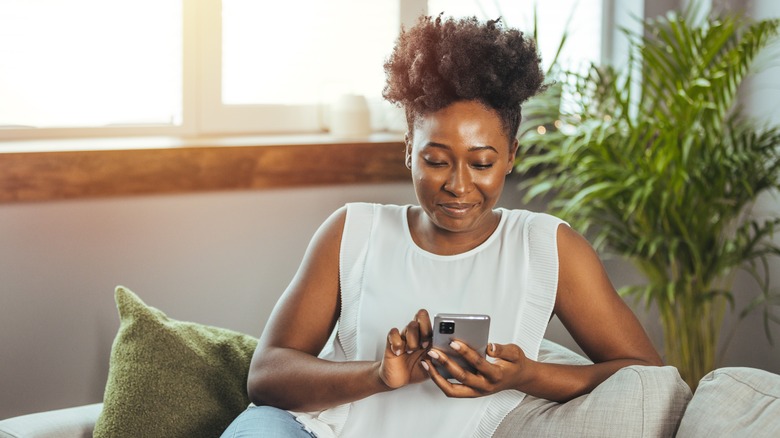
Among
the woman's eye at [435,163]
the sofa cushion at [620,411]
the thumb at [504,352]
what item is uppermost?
the woman's eye at [435,163]

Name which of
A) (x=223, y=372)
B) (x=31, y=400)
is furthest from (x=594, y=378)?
(x=31, y=400)

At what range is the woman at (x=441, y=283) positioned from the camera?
155 centimetres

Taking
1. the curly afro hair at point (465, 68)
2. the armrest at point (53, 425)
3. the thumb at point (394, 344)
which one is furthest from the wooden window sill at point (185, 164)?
the thumb at point (394, 344)

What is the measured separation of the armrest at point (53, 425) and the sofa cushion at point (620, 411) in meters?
0.74

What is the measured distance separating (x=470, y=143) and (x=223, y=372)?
0.67 meters

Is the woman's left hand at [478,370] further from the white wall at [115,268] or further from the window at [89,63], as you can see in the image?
the window at [89,63]

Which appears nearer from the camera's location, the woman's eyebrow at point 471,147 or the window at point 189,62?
the woman's eyebrow at point 471,147

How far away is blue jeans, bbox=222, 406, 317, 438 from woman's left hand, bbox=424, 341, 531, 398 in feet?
0.87

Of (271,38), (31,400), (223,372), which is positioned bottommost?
(31,400)

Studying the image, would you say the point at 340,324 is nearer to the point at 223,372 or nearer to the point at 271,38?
the point at 223,372

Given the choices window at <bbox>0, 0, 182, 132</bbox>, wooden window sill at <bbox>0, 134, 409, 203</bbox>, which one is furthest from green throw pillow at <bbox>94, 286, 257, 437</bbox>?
window at <bbox>0, 0, 182, 132</bbox>

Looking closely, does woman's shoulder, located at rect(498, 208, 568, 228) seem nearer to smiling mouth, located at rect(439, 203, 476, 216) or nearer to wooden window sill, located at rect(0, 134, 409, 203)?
Result: smiling mouth, located at rect(439, 203, 476, 216)

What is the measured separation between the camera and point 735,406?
1353mm

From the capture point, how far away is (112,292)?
2.32m
